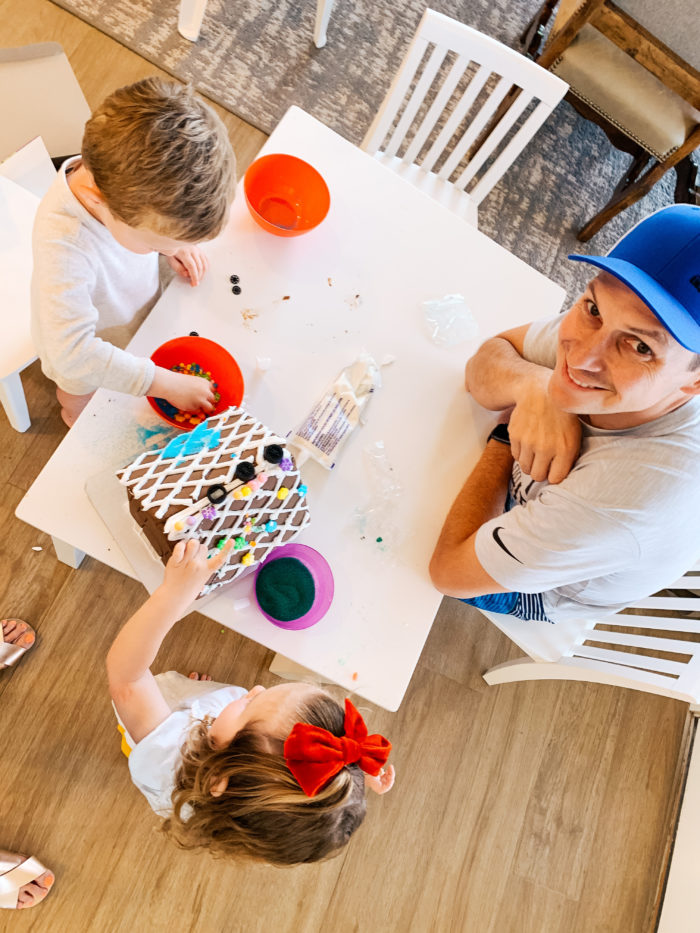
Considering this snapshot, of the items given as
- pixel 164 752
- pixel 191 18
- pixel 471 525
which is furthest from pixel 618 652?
pixel 191 18

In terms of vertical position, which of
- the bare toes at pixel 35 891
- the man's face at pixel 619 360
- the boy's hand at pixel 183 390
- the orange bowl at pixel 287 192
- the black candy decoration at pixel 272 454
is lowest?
the bare toes at pixel 35 891

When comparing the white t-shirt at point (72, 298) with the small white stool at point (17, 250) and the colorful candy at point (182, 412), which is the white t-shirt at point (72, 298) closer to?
the colorful candy at point (182, 412)

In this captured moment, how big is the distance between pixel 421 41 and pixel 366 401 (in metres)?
0.87

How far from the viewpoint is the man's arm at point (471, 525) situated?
117 centimetres

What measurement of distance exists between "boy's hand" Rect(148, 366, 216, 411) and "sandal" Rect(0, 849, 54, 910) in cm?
127

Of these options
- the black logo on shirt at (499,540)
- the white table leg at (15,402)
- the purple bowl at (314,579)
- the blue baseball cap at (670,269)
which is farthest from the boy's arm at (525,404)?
the white table leg at (15,402)

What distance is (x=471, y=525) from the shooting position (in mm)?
1234

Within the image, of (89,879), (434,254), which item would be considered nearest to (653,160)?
(434,254)

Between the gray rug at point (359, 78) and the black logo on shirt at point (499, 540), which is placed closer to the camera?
the black logo on shirt at point (499, 540)

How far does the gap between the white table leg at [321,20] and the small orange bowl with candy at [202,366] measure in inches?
68.4

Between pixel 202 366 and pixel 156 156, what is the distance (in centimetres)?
36

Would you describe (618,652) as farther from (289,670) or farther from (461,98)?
(461,98)

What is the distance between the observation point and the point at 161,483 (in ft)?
3.36

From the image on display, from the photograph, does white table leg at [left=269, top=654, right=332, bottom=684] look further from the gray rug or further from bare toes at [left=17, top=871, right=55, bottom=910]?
the gray rug
